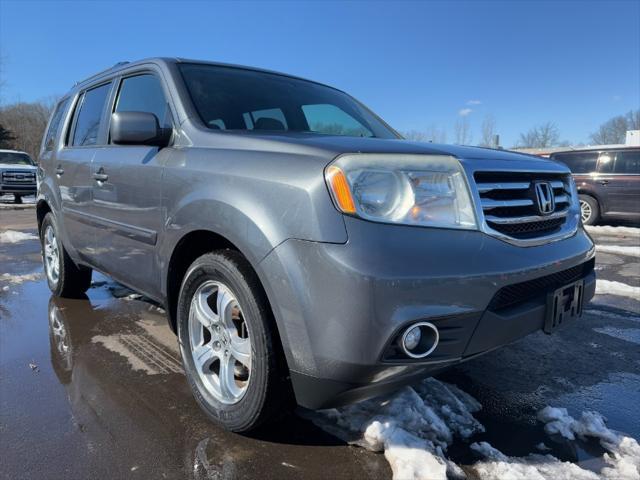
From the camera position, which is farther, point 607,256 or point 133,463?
point 607,256

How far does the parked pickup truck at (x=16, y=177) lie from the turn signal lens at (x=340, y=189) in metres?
19.9

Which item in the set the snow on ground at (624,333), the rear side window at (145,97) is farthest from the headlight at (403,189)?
the snow on ground at (624,333)

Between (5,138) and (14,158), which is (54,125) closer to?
(14,158)

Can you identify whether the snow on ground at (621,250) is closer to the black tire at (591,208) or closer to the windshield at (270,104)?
the black tire at (591,208)

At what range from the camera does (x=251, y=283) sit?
1.99 meters

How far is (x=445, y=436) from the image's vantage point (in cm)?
218

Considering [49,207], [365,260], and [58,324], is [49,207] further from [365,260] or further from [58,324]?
[365,260]

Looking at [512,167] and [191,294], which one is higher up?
[512,167]

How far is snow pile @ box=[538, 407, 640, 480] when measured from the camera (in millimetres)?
1968

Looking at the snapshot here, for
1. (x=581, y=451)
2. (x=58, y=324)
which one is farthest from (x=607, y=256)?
(x=58, y=324)

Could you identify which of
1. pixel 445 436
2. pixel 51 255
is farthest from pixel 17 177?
pixel 445 436

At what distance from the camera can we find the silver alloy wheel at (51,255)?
4.48 metres

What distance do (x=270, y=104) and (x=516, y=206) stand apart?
1.70m

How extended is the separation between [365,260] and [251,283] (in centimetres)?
56
